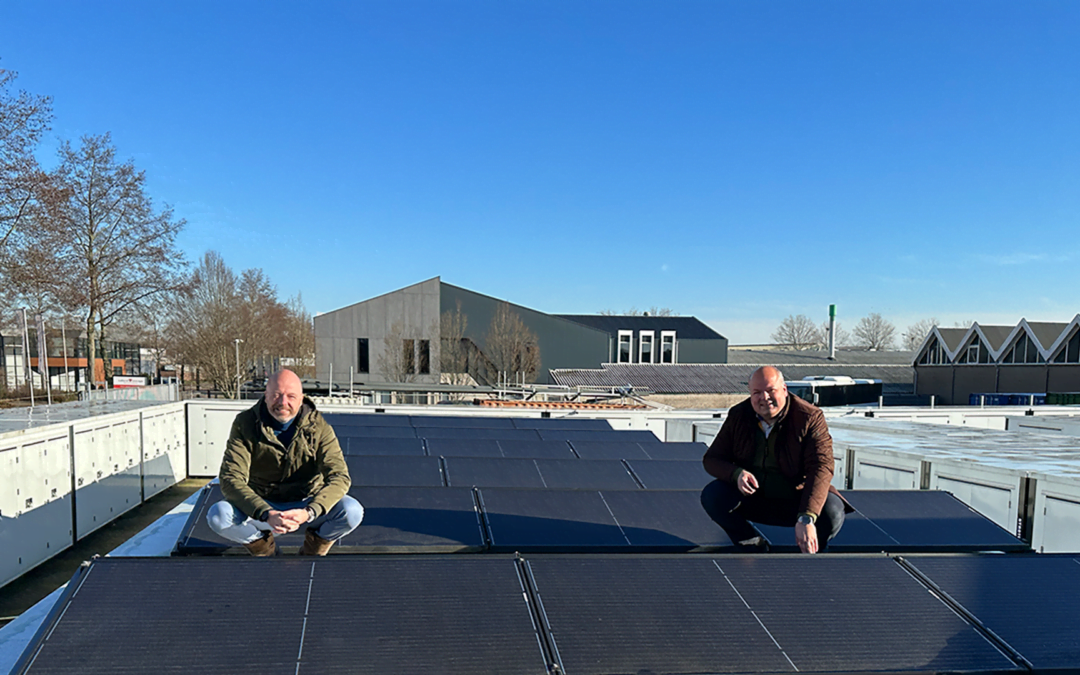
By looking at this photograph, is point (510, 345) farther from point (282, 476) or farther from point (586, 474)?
point (282, 476)

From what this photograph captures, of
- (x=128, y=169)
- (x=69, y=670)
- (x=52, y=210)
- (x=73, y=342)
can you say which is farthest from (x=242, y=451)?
A: (x=73, y=342)

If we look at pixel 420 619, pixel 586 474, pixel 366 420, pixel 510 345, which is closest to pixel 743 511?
pixel 420 619

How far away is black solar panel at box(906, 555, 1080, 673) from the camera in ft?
10.3

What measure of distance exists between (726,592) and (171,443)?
1487 cm

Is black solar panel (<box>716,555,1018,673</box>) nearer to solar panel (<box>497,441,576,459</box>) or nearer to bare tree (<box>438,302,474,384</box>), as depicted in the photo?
solar panel (<box>497,441,576,459</box>)

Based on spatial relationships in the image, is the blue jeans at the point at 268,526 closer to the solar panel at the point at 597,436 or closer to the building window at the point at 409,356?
the solar panel at the point at 597,436

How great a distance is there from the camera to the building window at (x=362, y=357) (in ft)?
148

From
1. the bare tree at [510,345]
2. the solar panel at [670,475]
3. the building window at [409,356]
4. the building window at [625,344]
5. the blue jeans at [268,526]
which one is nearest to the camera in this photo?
the blue jeans at [268,526]

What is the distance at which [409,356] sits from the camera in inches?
1770

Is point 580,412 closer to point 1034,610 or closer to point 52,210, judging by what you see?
point 1034,610

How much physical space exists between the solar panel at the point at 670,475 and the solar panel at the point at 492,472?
1.24 m

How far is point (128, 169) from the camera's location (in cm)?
3431

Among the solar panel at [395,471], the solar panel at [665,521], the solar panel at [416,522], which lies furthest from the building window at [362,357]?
the solar panel at [665,521]

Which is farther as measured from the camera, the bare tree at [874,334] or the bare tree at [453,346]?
the bare tree at [874,334]
